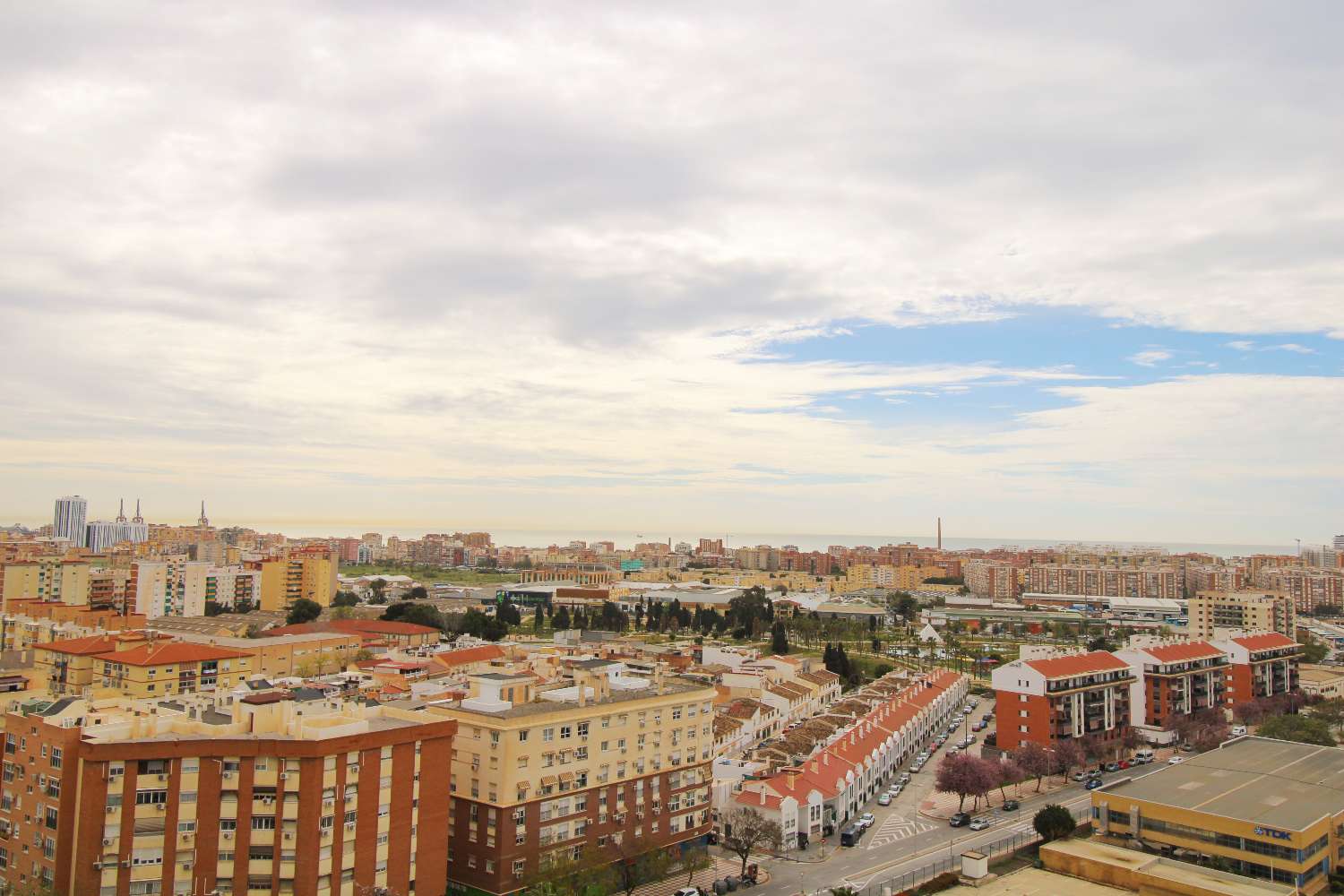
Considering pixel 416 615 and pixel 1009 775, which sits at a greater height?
pixel 416 615

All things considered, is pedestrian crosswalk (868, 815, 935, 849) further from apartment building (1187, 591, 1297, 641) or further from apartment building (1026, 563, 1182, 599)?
apartment building (1026, 563, 1182, 599)

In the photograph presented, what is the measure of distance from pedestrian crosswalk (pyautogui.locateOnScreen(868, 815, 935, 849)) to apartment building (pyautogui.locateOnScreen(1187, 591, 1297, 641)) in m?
28.5

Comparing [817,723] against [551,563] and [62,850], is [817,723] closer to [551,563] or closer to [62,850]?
[62,850]

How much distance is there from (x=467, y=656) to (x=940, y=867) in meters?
17.8

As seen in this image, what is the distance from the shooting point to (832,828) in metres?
19.2

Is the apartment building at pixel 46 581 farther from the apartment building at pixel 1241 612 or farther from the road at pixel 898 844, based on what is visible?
the apartment building at pixel 1241 612

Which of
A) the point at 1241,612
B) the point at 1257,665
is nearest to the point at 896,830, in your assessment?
the point at 1257,665

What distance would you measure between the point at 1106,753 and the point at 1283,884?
1158cm

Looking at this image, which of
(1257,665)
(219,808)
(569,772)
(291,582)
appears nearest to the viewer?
(219,808)

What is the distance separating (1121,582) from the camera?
72250mm

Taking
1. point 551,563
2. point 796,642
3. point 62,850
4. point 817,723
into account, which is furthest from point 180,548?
point 62,850

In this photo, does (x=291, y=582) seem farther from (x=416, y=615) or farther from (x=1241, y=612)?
(x=1241, y=612)

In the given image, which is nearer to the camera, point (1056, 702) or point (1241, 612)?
point (1056, 702)

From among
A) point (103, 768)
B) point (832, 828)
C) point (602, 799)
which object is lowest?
point (832, 828)
